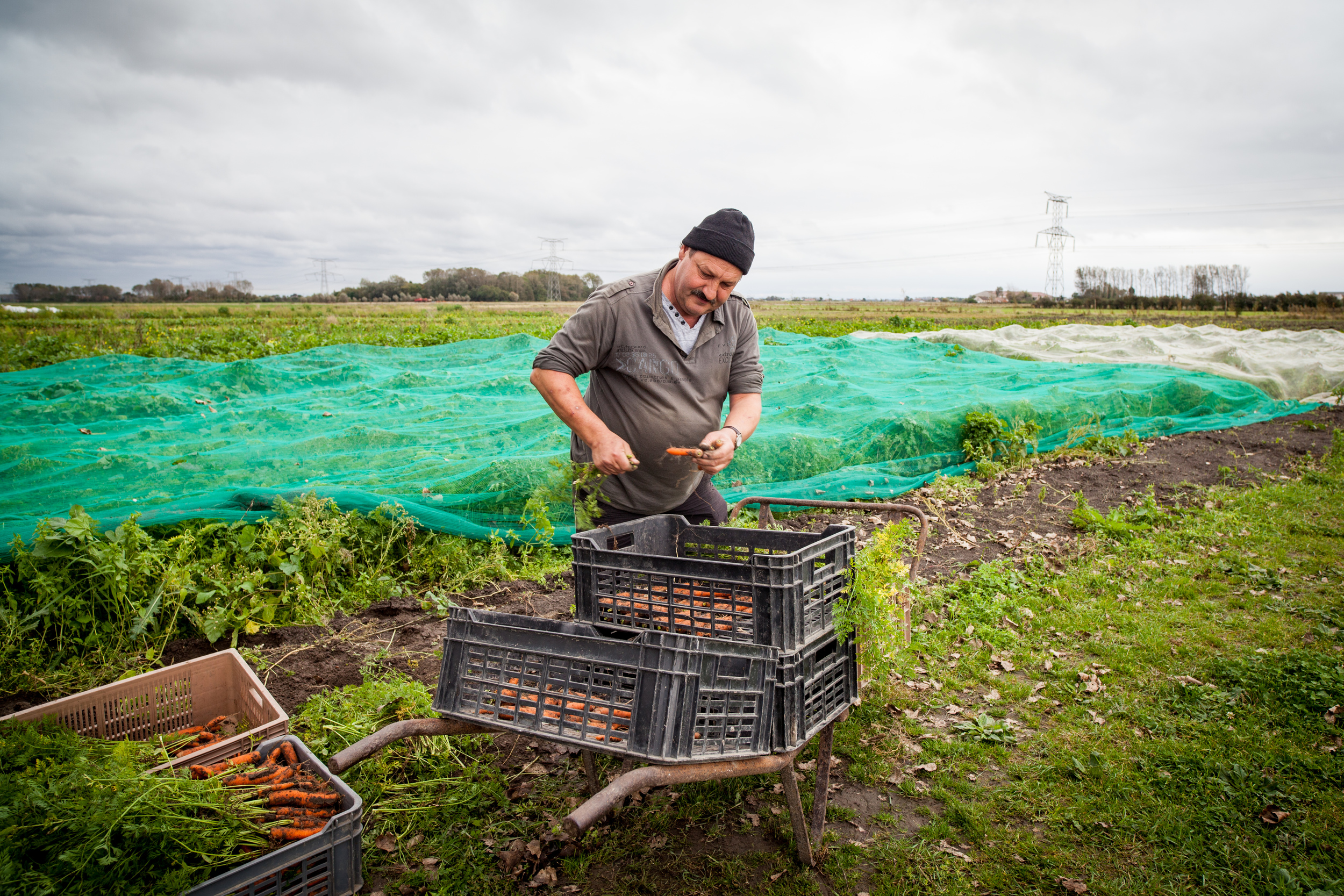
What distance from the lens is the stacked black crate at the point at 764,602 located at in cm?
230

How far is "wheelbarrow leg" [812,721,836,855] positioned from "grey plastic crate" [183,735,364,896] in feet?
5.43

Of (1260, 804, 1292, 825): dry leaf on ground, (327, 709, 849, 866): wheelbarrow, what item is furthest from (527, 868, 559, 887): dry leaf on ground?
(1260, 804, 1292, 825): dry leaf on ground

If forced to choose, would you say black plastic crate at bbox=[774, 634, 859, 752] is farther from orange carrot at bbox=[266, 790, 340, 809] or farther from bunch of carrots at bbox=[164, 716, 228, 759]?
bunch of carrots at bbox=[164, 716, 228, 759]

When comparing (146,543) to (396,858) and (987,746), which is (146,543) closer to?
(396,858)

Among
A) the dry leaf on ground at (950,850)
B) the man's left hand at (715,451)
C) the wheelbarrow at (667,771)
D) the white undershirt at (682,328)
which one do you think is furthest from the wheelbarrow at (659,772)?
the white undershirt at (682,328)

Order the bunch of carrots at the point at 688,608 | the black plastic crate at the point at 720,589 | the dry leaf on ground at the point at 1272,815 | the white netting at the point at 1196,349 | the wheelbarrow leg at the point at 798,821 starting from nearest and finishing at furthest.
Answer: the black plastic crate at the point at 720,589, the bunch of carrots at the point at 688,608, the wheelbarrow leg at the point at 798,821, the dry leaf on ground at the point at 1272,815, the white netting at the point at 1196,349

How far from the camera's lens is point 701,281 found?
321cm

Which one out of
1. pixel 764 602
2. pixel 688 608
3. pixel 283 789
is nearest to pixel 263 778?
pixel 283 789

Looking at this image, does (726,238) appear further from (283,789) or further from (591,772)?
(283,789)

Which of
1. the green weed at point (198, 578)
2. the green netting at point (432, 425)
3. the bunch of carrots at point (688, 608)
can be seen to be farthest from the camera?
the green netting at point (432, 425)

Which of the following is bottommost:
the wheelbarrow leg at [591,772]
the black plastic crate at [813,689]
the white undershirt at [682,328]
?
the wheelbarrow leg at [591,772]

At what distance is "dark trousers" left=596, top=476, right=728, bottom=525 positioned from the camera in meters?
3.63

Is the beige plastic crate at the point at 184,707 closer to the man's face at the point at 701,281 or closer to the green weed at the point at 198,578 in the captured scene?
the green weed at the point at 198,578

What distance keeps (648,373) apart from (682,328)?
0.28 metres
